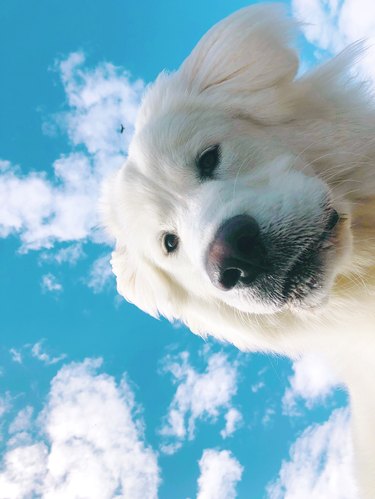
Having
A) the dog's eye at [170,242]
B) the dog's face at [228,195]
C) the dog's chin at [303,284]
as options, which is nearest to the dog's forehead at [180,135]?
the dog's face at [228,195]

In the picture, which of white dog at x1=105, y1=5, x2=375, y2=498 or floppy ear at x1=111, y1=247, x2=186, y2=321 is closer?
white dog at x1=105, y1=5, x2=375, y2=498

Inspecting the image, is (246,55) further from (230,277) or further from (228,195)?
(230,277)

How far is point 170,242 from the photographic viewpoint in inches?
187

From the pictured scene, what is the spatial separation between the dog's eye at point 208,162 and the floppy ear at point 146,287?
1.30 metres

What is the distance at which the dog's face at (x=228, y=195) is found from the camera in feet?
11.1

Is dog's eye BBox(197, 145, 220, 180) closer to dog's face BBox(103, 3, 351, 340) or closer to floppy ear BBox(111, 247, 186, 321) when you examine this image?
dog's face BBox(103, 3, 351, 340)

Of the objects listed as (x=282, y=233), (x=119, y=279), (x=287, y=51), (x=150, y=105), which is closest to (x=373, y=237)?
(x=282, y=233)

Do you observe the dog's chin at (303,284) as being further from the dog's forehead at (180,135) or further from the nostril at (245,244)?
the dog's forehead at (180,135)

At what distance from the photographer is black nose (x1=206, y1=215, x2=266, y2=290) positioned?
3.28 m

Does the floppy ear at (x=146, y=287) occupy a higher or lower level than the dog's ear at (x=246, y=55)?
lower

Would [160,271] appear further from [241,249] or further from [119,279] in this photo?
[241,249]

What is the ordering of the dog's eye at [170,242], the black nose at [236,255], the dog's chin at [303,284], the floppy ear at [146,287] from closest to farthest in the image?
1. the black nose at [236,255]
2. the dog's chin at [303,284]
3. the dog's eye at [170,242]
4. the floppy ear at [146,287]

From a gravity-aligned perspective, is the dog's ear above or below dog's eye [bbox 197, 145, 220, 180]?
above

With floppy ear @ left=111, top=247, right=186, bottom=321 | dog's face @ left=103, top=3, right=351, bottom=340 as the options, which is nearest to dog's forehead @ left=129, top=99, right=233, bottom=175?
dog's face @ left=103, top=3, right=351, bottom=340
